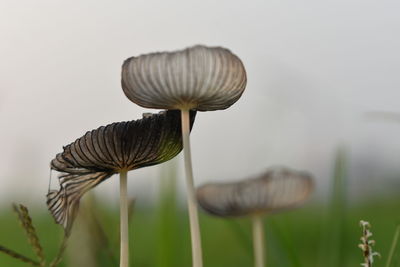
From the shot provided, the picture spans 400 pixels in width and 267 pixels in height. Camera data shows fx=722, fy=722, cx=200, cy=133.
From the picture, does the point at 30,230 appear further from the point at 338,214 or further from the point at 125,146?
the point at 338,214

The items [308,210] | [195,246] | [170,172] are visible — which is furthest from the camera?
[308,210]

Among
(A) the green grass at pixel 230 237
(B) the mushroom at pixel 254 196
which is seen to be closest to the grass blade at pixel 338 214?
(B) the mushroom at pixel 254 196

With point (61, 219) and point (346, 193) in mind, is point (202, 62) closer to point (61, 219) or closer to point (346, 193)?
point (61, 219)

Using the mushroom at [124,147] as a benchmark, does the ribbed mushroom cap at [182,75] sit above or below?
above

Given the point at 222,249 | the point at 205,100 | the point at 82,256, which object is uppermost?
the point at 205,100

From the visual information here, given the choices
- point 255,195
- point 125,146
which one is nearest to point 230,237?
point 255,195

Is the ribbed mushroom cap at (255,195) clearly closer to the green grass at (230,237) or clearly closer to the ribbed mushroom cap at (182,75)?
the green grass at (230,237)

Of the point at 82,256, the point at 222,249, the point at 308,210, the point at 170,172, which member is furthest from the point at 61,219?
the point at 308,210
